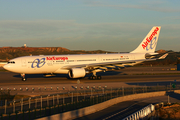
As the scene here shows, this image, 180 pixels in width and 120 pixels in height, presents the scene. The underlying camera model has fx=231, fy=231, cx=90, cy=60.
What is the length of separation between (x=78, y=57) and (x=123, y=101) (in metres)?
20.8

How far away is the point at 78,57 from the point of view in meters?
45.8

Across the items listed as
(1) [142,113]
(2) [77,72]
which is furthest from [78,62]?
(1) [142,113]

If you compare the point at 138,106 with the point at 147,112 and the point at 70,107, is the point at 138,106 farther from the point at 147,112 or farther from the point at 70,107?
the point at 70,107

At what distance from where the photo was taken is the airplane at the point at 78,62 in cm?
4125

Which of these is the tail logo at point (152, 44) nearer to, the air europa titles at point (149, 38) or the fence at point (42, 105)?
the air europa titles at point (149, 38)

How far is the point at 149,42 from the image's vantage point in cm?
5156

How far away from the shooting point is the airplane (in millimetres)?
41250

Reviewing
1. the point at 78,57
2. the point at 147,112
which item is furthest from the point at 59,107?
the point at 78,57

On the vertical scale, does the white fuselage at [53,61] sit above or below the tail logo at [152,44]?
below

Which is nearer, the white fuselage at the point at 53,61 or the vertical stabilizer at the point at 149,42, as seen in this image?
the white fuselage at the point at 53,61

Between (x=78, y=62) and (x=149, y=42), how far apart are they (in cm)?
1732

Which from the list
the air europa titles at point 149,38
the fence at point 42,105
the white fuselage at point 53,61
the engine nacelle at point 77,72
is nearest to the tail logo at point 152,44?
the air europa titles at point 149,38

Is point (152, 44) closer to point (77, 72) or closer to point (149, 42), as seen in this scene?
point (149, 42)

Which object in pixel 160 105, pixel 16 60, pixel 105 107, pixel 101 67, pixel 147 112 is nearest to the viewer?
pixel 147 112
